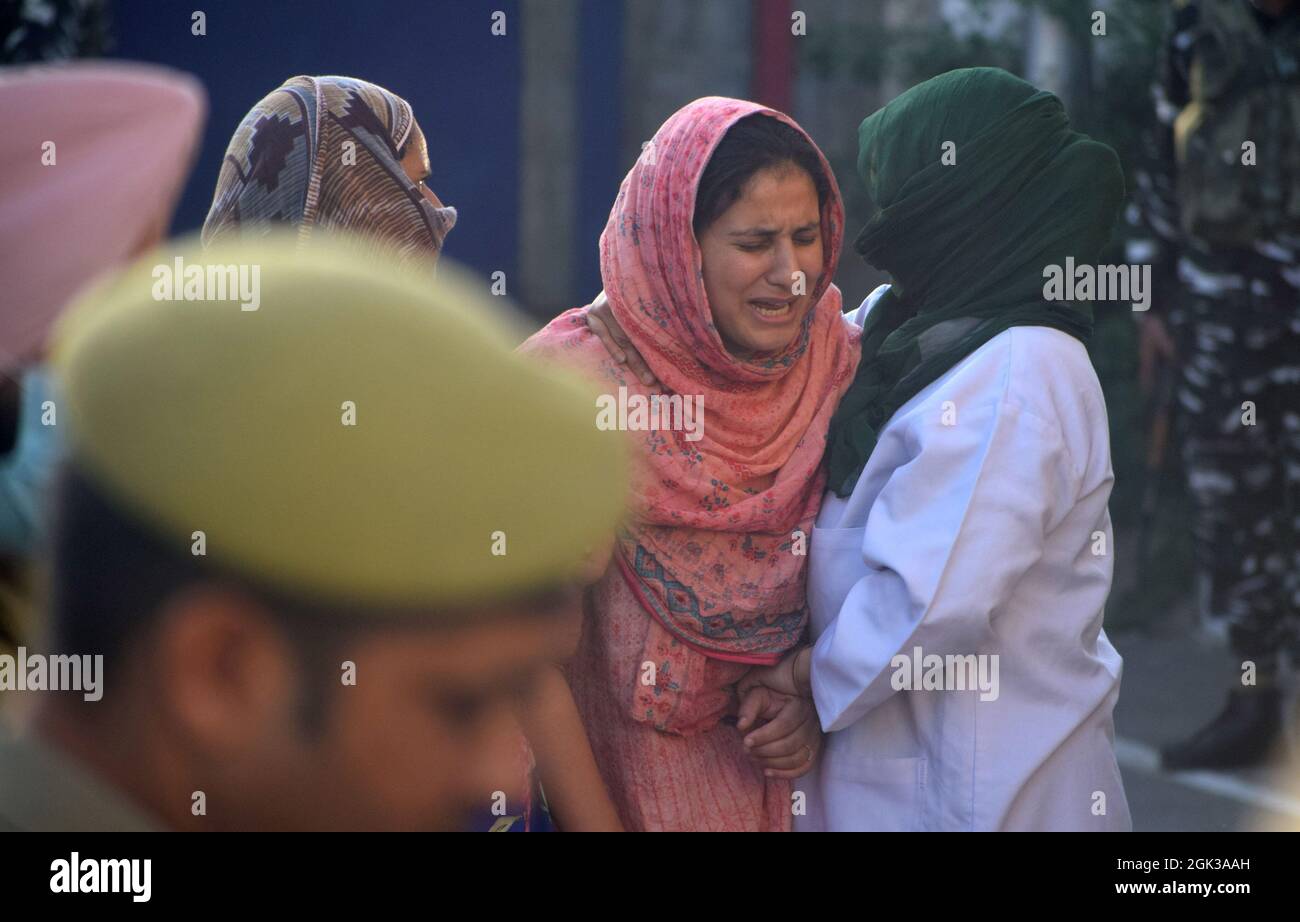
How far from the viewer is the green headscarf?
82.7 inches

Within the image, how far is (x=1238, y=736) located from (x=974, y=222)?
2.74 m

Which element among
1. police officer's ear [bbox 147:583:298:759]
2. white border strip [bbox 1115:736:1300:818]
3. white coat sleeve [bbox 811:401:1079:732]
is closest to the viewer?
police officer's ear [bbox 147:583:298:759]

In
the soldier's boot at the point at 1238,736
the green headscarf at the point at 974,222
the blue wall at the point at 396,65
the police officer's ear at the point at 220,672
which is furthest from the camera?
the blue wall at the point at 396,65

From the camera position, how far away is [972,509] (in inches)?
75.8

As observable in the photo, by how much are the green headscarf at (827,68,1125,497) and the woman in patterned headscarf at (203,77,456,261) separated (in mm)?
686

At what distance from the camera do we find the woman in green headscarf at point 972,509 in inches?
76.8

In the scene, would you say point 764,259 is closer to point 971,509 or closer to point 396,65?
point 971,509

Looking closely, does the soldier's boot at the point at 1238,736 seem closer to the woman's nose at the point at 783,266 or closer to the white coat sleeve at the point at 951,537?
the white coat sleeve at the point at 951,537

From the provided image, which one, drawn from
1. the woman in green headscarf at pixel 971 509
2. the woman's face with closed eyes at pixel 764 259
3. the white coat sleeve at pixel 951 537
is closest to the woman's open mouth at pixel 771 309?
the woman's face with closed eyes at pixel 764 259

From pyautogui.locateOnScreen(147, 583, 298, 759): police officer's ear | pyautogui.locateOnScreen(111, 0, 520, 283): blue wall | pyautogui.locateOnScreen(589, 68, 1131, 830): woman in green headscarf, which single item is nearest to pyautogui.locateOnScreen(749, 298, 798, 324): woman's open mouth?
pyautogui.locateOnScreen(589, 68, 1131, 830): woman in green headscarf

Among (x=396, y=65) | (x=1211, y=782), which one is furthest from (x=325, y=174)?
(x=396, y=65)

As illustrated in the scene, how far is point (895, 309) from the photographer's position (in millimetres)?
2281

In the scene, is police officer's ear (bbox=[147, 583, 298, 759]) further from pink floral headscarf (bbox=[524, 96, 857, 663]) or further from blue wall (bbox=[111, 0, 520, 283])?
blue wall (bbox=[111, 0, 520, 283])

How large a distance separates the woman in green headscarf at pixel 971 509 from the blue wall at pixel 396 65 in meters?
4.39
